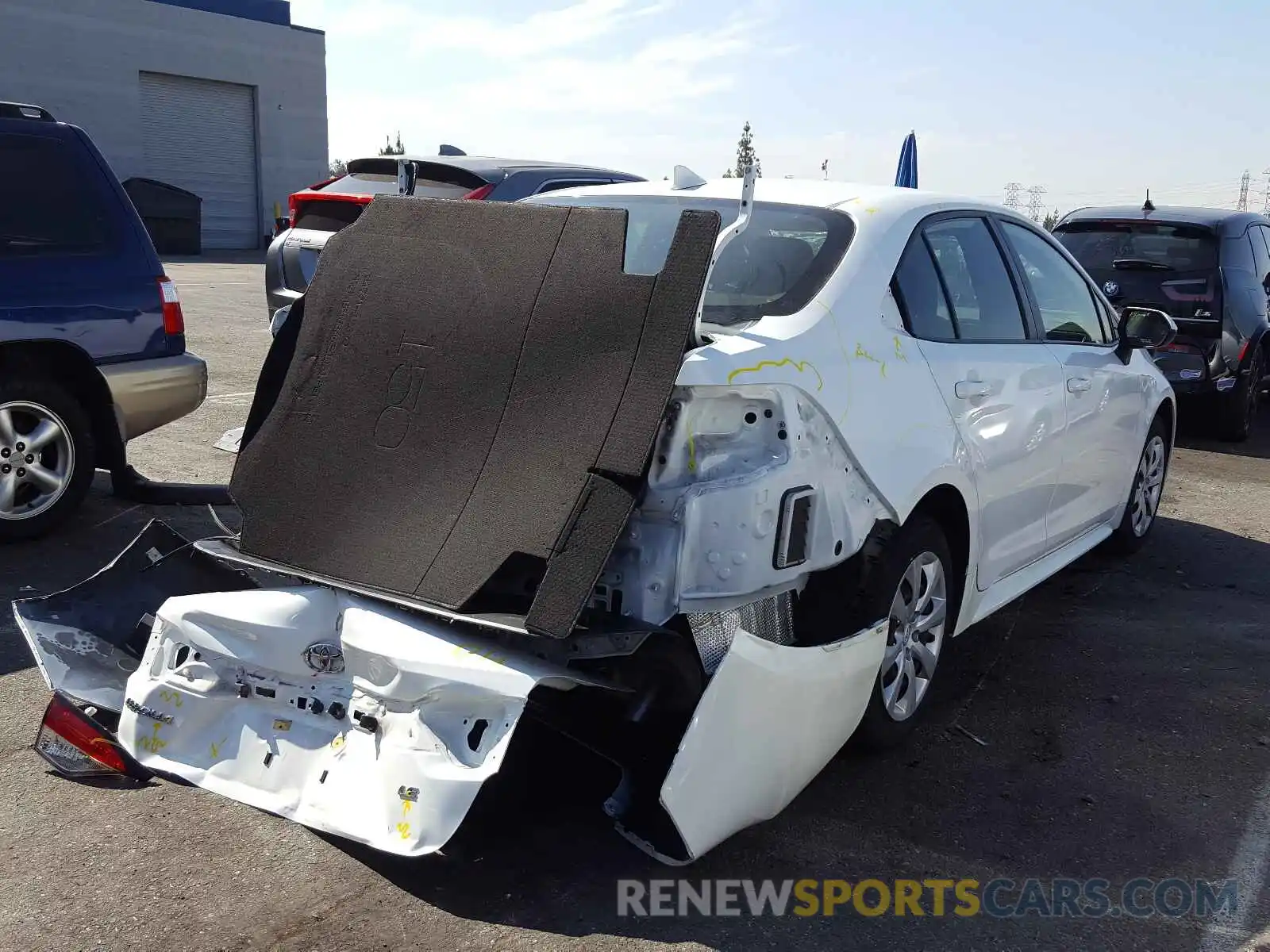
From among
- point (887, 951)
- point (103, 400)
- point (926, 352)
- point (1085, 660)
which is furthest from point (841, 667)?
point (103, 400)

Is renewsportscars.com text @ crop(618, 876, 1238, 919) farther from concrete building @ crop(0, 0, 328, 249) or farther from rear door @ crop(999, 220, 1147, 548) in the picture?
concrete building @ crop(0, 0, 328, 249)

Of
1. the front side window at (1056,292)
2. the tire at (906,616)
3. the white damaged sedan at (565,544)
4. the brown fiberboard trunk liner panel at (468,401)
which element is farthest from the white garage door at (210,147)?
the tire at (906,616)

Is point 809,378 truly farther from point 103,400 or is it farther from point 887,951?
point 103,400

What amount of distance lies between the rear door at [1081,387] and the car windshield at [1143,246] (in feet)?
13.8

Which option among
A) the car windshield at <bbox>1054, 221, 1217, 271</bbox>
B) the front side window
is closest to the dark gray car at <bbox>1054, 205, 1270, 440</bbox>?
the car windshield at <bbox>1054, 221, 1217, 271</bbox>

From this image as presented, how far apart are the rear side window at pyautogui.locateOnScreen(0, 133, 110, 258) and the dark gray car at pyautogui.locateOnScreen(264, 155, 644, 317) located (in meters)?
2.77

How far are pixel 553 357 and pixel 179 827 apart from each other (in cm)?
168

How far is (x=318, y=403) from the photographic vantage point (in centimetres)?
354

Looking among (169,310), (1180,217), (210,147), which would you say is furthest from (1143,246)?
(210,147)

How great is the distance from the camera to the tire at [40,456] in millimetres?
5727

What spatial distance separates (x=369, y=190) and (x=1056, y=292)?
594 centimetres

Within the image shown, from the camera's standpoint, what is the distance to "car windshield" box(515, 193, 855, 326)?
138 inches

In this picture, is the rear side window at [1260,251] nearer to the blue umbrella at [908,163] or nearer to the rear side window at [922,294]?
the blue umbrella at [908,163]

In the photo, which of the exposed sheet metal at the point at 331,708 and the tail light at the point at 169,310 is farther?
the tail light at the point at 169,310
